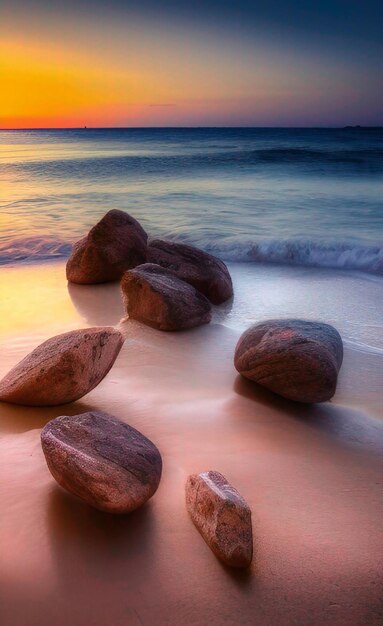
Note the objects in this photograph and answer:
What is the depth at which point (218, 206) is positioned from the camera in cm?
1333

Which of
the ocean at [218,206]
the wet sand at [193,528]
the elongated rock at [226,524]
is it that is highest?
the elongated rock at [226,524]

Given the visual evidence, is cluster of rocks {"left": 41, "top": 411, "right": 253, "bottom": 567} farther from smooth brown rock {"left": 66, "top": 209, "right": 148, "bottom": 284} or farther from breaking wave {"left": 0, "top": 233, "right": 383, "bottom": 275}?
breaking wave {"left": 0, "top": 233, "right": 383, "bottom": 275}

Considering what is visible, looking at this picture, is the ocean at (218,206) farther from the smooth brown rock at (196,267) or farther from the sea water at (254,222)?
the smooth brown rock at (196,267)

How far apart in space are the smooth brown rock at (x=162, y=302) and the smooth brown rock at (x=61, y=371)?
129 centimetres

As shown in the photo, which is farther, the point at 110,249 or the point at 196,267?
the point at 110,249

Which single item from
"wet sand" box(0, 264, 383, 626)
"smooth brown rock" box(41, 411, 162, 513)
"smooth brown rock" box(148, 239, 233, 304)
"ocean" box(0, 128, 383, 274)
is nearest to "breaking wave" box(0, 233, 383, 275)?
"ocean" box(0, 128, 383, 274)

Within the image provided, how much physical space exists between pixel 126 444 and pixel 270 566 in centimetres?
73

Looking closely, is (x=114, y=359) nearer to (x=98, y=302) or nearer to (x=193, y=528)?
(x=193, y=528)

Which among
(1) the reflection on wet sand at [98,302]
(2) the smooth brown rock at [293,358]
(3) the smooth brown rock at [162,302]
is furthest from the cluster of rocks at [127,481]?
(1) the reflection on wet sand at [98,302]

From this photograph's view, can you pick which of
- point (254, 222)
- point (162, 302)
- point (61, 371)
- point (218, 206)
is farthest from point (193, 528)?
point (218, 206)

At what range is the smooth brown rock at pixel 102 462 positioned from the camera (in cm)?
206

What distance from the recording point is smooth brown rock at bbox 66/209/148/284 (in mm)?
5867

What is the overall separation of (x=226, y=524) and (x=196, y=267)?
3653 mm

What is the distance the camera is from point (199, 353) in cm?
402
